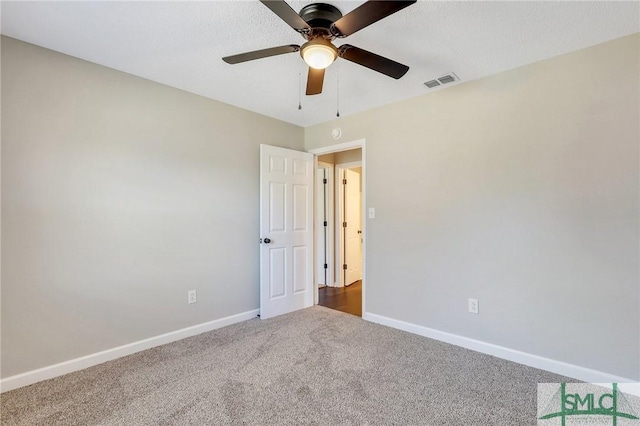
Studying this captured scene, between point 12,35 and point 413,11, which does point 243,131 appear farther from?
point 413,11

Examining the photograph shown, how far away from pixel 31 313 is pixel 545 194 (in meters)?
3.91

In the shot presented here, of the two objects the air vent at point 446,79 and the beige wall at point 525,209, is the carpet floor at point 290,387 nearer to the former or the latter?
the beige wall at point 525,209

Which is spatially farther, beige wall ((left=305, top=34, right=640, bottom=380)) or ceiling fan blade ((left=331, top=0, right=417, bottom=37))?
beige wall ((left=305, top=34, right=640, bottom=380))

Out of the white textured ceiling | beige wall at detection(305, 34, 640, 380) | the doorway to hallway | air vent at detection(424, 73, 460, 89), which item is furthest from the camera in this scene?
the doorway to hallway

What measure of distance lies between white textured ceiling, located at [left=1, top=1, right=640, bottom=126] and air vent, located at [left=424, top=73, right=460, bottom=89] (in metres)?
0.06

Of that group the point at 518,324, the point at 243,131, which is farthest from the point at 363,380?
the point at 243,131

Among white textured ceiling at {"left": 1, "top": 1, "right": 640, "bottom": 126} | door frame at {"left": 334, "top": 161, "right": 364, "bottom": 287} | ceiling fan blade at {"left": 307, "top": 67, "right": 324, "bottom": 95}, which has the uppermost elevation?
white textured ceiling at {"left": 1, "top": 1, "right": 640, "bottom": 126}

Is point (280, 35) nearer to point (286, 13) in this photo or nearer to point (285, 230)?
point (286, 13)

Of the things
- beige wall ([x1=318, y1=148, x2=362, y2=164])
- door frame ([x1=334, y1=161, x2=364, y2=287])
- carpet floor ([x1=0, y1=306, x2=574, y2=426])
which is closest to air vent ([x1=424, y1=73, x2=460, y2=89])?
beige wall ([x1=318, y1=148, x2=362, y2=164])

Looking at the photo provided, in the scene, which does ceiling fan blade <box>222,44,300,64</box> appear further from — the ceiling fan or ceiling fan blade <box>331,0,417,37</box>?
ceiling fan blade <box>331,0,417,37</box>

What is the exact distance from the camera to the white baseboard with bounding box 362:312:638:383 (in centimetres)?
209

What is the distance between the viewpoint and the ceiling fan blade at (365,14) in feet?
4.28

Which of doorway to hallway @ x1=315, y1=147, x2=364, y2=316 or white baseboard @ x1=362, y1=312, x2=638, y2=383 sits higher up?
doorway to hallway @ x1=315, y1=147, x2=364, y2=316

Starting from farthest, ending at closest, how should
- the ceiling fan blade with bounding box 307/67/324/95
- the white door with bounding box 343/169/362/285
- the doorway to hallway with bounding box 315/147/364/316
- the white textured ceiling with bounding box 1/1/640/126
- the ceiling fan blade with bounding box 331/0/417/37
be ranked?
1. the white door with bounding box 343/169/362/285
2. the doorway to hallway with bounding box 315/147/364/316
3. the ceiling fan blade with bounding box 307/67/324/95
4. the white textured ceiling with bounding box 1/1/640/126
5. the ceiling fan blade with bounding box 331/0/417/37
